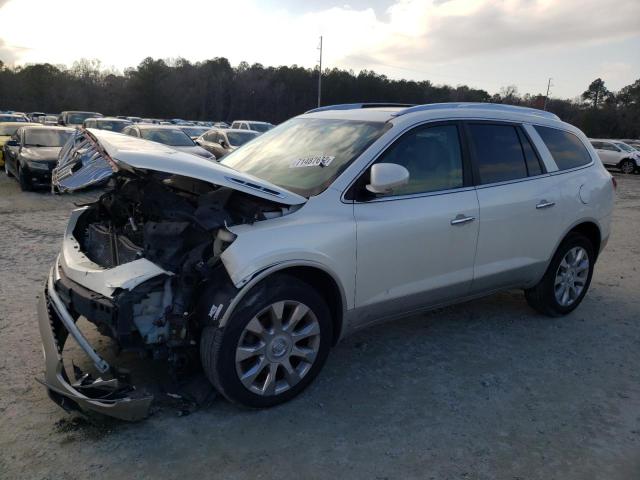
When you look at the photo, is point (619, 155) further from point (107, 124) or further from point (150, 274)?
point (150, 274)

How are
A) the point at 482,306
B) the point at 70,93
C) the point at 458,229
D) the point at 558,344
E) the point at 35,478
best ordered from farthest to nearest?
the point at 70,93
the point at 482,306
the point at 558,344
the point at 458,229
the point at 35,478

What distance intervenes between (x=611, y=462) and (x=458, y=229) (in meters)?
1.72

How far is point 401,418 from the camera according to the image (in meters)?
3.18

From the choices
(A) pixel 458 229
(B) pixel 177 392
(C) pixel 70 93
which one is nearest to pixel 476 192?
(A) pixel 458 229

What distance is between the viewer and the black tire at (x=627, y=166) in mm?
26803

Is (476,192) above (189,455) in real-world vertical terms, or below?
above

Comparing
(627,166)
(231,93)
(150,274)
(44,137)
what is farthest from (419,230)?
(231,93)

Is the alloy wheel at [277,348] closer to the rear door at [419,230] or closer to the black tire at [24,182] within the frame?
the rear door at [419,230]

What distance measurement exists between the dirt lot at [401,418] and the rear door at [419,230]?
0.55m

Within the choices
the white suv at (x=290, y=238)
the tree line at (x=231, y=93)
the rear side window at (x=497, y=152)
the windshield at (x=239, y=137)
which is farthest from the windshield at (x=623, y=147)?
the tree line at (x=231, y=93)

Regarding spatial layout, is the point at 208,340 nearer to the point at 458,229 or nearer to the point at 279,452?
the point at 279,452

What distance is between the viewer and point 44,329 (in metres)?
3.26

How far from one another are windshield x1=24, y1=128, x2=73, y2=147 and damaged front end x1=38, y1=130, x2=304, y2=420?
11.3 m

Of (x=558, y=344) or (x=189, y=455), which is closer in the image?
(x=189, y=455)
